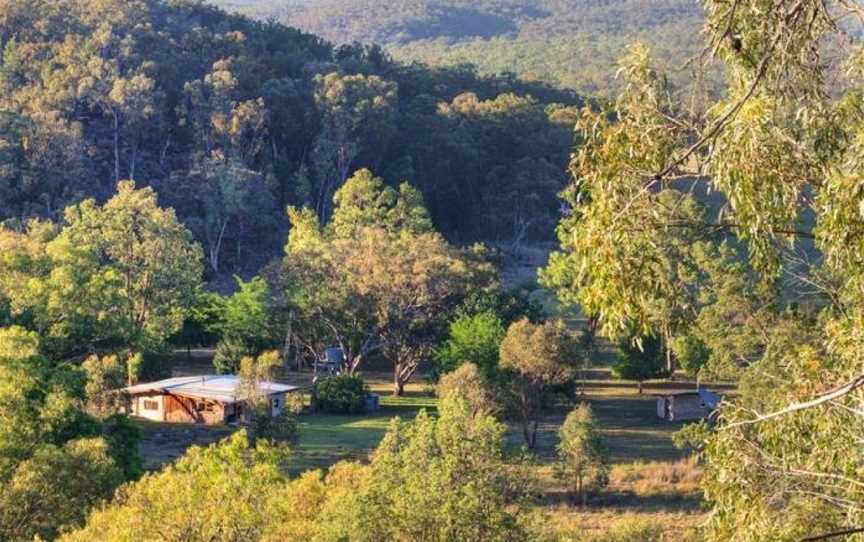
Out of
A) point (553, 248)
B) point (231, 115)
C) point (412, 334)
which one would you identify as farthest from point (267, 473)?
point (553, 248)

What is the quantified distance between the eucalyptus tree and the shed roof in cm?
2381

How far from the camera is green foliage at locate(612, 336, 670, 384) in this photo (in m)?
37.5

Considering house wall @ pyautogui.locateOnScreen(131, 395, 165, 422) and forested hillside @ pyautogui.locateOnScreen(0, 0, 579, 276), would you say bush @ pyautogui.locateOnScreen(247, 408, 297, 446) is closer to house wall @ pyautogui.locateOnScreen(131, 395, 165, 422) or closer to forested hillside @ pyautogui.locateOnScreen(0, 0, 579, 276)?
house wall @ pyautogui.locateOnScreen(131, 395, 165, 422)

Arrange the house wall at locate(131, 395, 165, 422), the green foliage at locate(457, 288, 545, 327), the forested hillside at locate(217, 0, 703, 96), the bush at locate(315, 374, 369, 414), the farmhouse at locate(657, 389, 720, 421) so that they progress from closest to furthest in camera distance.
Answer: the house wall at locate(131, 395, 165, 422), the bush at locate(315, 374, 369, 414), the farmhouse at locate(657, 389, 720, 421), the green foliage at locate(457, 288, 545, 327), the forested hillside at locate(217, 0, 703, 96)

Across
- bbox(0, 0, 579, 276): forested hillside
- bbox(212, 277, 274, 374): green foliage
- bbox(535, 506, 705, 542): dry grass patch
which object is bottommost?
bbox(535, 506, 705, 542): dry grass patch

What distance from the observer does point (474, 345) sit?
33.4 meters

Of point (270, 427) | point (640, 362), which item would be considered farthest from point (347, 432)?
point (640, 362)

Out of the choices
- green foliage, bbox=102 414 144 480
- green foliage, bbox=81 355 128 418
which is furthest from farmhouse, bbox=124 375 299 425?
green foliage, bbox=102 414 144 480

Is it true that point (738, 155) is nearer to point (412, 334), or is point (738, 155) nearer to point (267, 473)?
point (267, 473)

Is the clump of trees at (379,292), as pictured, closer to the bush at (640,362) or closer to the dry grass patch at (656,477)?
the bush at (640,362)

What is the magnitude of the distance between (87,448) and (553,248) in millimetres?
46616

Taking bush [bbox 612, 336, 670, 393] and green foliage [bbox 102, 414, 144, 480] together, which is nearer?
green foliage [bbox 102, 414, 144, 480]

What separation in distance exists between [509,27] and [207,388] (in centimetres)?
13848

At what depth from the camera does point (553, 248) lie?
62125 mm
